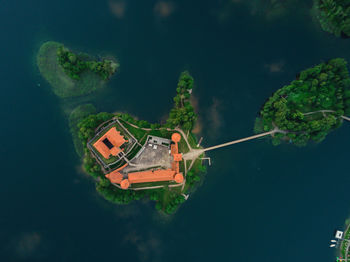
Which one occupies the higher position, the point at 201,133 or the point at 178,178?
the point at 201,133

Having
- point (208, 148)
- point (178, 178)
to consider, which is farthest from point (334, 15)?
point (178, 178)

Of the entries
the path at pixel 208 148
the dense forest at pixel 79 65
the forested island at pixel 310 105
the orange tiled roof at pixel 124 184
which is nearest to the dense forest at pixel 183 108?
the path at pixel 208 148

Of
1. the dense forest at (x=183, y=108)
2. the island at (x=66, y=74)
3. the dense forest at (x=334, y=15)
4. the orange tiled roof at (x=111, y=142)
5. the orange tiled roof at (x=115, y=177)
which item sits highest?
the dense forest at (x=334, y=15)

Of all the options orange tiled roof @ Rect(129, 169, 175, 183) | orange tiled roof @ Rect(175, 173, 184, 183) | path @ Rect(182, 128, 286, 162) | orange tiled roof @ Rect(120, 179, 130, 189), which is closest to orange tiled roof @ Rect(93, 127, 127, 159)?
orange tiled roof @ Rect(120, 179, 130, 189)

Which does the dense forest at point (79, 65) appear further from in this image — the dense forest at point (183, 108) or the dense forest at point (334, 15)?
the dense forest at point (334, 15)

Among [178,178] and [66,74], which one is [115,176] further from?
[66,74]

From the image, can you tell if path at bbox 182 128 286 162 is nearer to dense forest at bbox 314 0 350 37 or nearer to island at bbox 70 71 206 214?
island at bbox 70 71 206 214

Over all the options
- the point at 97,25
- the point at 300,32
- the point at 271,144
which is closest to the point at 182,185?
the point at 271,144
